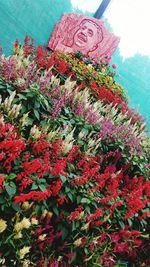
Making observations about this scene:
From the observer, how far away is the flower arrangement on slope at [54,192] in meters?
2.95

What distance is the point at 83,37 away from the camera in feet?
29.4

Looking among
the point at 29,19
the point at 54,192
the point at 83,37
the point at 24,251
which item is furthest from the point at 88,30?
the point at 24,251

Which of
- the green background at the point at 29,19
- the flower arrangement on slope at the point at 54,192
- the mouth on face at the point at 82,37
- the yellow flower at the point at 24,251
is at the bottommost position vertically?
the yellow flower at the point at 24,251

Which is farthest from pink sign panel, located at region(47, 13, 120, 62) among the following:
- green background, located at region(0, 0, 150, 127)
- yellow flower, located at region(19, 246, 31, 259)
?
yellow flower, located at region(19, 246, 31, 259)

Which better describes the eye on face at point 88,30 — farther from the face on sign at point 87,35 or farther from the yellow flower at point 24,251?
the yellow flower at point 24,251

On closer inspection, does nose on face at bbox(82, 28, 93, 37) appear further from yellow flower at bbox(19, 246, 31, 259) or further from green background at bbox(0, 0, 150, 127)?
yellow flower at bbox(19, 246, 31, 259)

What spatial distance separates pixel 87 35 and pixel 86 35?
0.03 meters

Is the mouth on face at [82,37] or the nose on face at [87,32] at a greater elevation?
the nose on face at [87,32]

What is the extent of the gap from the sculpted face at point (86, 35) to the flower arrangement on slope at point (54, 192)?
474 centimetres

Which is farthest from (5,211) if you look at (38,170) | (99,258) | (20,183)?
(99,258)

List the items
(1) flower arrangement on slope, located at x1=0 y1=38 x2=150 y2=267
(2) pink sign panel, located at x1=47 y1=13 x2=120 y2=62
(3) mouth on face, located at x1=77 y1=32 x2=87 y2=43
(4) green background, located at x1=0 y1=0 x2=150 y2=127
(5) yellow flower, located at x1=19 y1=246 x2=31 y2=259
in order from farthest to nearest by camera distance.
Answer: (3) mouth on face, located at x1=77 y1=32 x2=87 y2=43 → (2) pink sign panel, located at x1=47 y1=13 x2=120 y2=62 → (4) green background, located at x1=0 y1=0 x2=150 y2=127 → (1) flower arrangement on slope, located at x1=0 y1=38 x2=150 y2=267 → (5) yellow flower, located at x1=19 y1=246 x2=31 y2=259

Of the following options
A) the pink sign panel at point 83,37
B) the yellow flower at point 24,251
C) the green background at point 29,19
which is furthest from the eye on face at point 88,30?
the yellow flower at point 24,251

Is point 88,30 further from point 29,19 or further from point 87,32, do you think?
point 29,19

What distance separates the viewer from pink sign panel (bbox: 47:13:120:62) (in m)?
8.64
